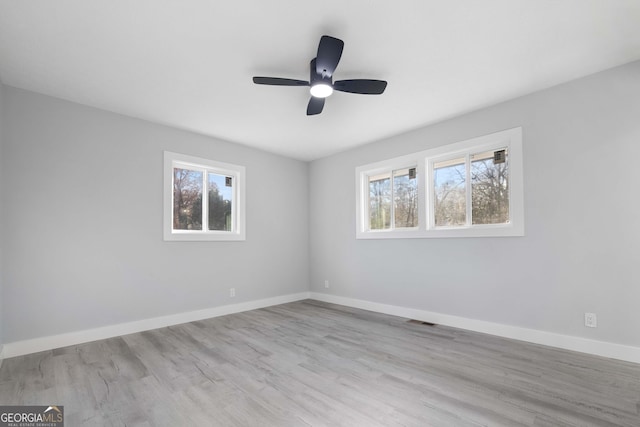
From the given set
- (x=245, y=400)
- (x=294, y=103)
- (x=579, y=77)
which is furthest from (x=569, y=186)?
(x=245, y=400)

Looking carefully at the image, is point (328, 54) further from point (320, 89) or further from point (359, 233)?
point (359, 233)

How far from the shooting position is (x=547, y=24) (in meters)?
2.23

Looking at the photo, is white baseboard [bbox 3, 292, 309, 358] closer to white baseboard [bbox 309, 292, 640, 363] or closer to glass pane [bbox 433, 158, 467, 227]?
white baseboard [bbox 309, 292, 640, 363]

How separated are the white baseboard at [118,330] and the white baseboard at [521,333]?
199 cm

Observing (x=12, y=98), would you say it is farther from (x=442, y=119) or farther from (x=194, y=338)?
(x=442, y=119)

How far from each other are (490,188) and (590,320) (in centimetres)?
164

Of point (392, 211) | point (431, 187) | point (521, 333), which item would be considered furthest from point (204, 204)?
point (521, 333)

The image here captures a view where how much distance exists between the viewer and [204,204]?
179 inches

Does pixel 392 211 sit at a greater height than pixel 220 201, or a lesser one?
lesser

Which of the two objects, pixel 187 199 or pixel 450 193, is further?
pixel 187 199

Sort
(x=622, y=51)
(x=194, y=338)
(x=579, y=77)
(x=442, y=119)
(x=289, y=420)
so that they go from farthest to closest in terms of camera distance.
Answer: (x=442, y=119), (x=194, y=338), (x=579, y=77), (x=622, y=51), (x=289, y=420)

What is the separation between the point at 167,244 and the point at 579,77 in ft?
16.6

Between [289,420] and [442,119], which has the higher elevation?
[442,119]

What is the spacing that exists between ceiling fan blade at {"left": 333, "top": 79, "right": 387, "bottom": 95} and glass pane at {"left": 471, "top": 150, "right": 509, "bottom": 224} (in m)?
1.92
